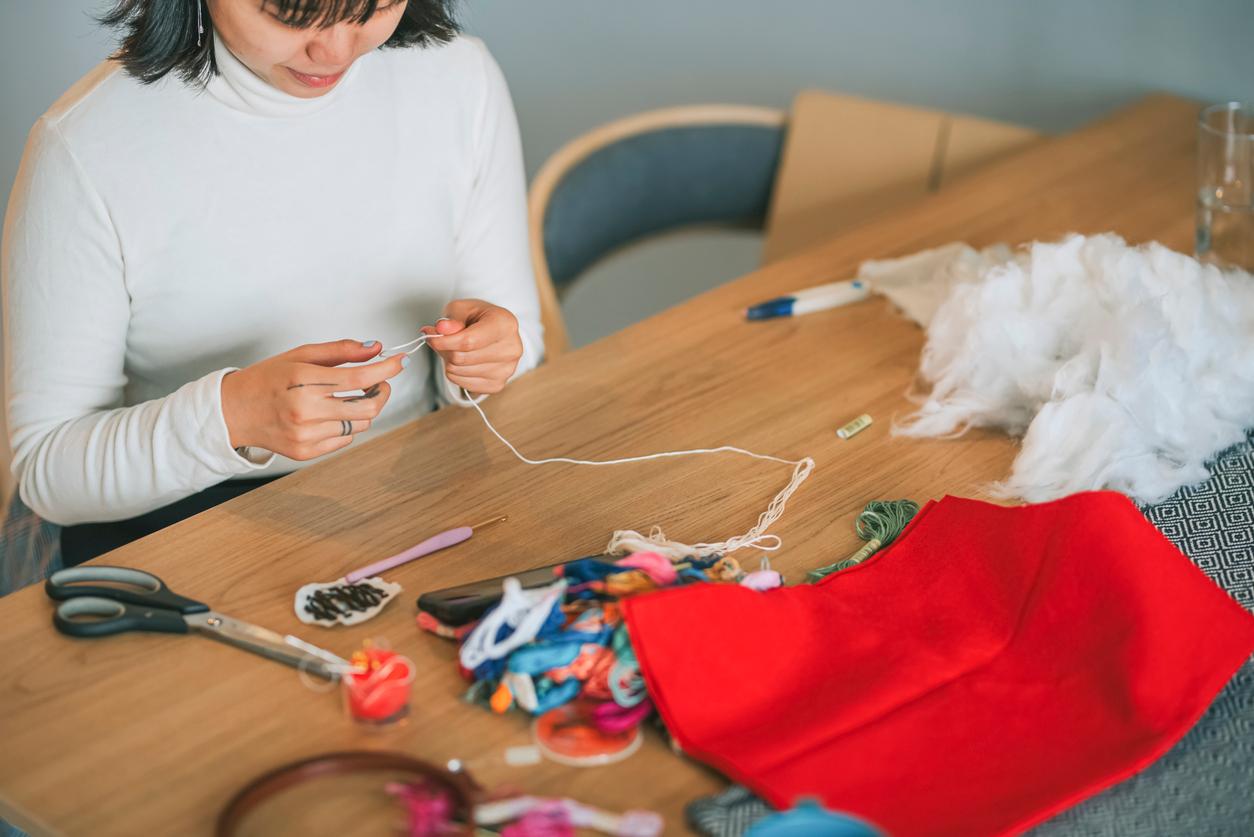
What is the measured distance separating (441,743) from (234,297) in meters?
0.61

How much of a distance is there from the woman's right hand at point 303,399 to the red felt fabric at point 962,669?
0.33 m

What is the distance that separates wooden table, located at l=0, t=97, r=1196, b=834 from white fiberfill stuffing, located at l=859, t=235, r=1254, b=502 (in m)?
0.05

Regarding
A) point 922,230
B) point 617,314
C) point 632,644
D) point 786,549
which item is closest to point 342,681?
point 632,644

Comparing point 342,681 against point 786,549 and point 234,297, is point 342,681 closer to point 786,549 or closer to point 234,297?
point 786,549

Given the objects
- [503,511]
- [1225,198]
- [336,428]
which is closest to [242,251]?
[336,428]

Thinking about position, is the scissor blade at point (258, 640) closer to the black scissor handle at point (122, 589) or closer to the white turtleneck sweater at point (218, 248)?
the black scissor handle at point (122, 589)

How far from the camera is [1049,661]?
0.83 m

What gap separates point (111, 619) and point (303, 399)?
0.70ft

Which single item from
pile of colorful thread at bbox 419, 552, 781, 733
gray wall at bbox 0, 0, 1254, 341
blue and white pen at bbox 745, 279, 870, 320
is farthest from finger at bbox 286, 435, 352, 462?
gray wall at bbox 0, 0, 1254, 341

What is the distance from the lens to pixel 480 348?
1111 millimetres

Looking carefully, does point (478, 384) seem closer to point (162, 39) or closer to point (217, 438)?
point (217, 438)

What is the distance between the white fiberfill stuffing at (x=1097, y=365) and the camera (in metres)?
1.04

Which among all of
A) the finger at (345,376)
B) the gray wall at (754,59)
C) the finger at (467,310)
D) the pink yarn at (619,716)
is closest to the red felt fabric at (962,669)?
the pink yarn at (619,716)

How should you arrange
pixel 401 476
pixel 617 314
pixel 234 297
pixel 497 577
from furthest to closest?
pixel 617 314 → pixel 234 297 → pixel 401 476 → pixel 497 577
